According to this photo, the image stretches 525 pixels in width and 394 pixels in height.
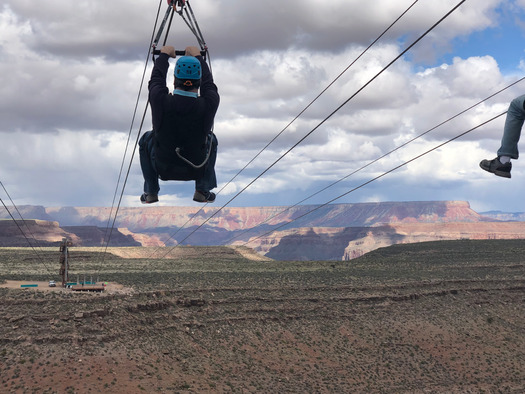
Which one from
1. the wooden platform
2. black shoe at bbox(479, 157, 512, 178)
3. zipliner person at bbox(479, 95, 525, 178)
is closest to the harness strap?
zipliner person at bbox(479, 95, 525, 178)

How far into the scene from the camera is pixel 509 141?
45.0ft

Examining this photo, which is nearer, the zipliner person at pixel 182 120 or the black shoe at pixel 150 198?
the zipliner person at pixel 182 120

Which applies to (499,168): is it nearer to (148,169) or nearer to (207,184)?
(207,184)

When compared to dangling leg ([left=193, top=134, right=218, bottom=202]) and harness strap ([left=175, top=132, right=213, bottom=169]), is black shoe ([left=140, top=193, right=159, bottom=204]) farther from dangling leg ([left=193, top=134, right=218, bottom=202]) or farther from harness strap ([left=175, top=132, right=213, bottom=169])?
harness strap ([left=175, top=132, right=213, bottom=169])

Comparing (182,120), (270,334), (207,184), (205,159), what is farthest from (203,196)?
(270,334)

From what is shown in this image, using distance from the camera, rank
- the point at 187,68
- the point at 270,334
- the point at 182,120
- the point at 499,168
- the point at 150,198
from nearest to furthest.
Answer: the point at 499,168 → the point at 187,68 → the point at 182,120 → the point at 150,198 → the point at 270,334

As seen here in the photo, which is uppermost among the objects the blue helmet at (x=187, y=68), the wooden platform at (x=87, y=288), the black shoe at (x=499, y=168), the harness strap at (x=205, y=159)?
the blue helmet at (x=187, y=68)

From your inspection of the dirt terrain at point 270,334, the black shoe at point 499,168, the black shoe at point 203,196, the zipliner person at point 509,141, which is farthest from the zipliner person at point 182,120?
the dirt terrain at point 270,334

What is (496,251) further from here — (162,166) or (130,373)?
(162,166)

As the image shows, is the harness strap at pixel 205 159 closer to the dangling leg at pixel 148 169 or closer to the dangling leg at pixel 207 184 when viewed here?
the dangling leg at pixel 207 184

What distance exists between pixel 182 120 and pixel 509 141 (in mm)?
8326

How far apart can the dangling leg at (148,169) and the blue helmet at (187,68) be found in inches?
114

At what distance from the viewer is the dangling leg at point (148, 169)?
1923 centimetres

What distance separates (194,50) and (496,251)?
16338 centimetres
